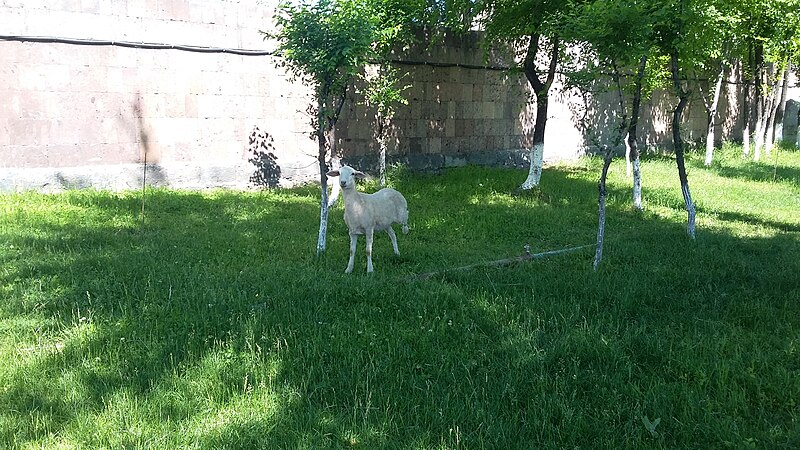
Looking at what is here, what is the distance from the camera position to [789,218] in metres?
10.5

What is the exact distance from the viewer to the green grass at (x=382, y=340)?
351 centimetres

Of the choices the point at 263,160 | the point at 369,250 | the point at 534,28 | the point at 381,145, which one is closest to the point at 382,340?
the point at 369,250

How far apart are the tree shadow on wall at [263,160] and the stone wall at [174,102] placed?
0.02 m

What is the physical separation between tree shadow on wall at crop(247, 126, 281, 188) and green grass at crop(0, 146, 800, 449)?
3.86 metres

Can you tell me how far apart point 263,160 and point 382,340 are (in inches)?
326

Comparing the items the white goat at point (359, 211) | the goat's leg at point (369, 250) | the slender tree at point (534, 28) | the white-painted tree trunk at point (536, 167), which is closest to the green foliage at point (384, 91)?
the slender tree at point (534, 28)

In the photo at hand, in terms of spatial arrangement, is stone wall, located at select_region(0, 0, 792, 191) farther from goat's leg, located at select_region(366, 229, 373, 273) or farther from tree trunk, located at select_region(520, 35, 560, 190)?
goat's leg, located at select_region(366, 229, 373, 273)

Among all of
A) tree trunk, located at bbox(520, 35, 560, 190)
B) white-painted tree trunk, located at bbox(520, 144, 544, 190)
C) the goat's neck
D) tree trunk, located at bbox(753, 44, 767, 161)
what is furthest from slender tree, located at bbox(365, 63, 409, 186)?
tree trunk, located at bbox(753, 44, 767, 161)

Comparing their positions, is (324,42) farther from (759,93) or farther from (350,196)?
(759,93)

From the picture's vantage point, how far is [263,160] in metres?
12.2

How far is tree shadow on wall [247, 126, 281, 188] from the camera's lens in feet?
39.6

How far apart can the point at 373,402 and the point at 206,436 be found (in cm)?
98

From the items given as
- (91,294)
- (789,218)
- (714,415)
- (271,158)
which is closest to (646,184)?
(789,218)

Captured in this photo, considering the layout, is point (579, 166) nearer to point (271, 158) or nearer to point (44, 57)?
point (271, 158)
